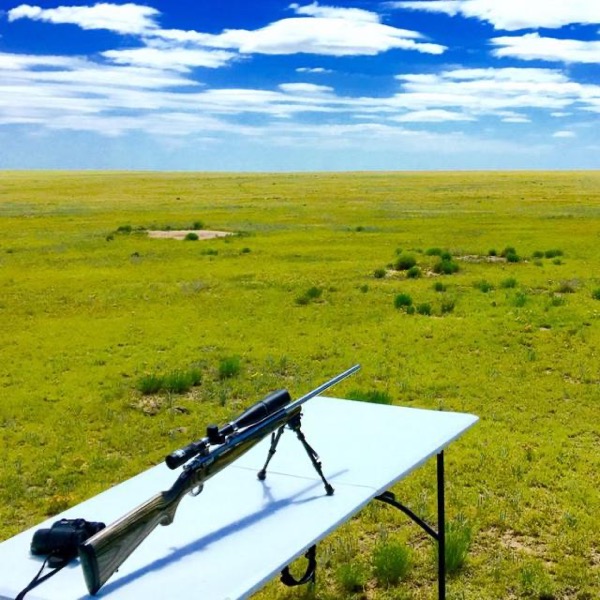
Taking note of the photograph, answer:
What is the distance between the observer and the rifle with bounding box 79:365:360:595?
280 cm

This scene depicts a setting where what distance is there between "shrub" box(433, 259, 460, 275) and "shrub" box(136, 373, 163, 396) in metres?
13.0

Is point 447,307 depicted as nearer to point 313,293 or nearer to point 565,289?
point 313,293

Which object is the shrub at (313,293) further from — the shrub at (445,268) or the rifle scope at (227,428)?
the rifle scope at (227,428)

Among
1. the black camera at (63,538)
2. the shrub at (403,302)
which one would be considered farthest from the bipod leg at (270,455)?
the shrub at (403,302)

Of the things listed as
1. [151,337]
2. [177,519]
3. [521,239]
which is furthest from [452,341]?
[521,239]

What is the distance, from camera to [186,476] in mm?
3168

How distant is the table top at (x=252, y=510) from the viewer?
311 cm

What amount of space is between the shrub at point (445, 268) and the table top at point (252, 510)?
58.5 ft

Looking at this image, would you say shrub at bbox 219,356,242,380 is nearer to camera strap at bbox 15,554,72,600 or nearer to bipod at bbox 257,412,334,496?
bipod at bbox 257,412,334,496

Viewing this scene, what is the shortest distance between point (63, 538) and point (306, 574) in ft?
9.54

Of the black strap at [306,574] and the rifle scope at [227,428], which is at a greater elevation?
the rifle scope at [227,428]

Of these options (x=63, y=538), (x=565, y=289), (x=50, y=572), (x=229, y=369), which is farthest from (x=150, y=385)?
(x=565, y=289)

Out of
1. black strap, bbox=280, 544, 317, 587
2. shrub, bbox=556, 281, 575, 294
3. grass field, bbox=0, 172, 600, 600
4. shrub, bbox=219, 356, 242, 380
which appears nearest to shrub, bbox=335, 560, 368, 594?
grass field, bbox=0, 172, 600, 600

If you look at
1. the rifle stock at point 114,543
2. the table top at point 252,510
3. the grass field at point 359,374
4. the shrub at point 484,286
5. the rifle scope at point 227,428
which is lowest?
the grass field at point 359,374
